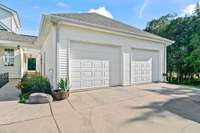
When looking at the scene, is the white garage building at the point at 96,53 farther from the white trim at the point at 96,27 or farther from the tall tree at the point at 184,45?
the tall tree at the point at 184,45

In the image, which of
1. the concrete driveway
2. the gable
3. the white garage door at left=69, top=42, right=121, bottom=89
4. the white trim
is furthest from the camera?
the gable

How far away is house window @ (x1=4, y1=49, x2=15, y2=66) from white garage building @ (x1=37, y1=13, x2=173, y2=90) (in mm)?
8321

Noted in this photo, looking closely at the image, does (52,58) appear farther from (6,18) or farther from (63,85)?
(6,18)

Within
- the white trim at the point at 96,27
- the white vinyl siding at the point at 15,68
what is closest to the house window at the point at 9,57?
the white vinyl siding at the point at 15,68

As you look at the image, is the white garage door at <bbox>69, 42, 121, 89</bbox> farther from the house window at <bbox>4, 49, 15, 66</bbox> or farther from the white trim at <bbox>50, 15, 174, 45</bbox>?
the house window at <bbox>4, 49, 15, 66</bbox>

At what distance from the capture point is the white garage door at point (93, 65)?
30.2ft

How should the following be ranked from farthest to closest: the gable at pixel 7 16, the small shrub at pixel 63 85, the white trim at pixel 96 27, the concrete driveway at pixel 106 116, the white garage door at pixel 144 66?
the gable at pixel 7 16 → the white garage door at pixel 144 66 → the white trim at pixel 96 27 → the small shrub at pixel 63 85 → the concrete driveway at pixel 106 116

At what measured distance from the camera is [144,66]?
41.5 feet

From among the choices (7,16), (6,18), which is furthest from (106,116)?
(7,16)

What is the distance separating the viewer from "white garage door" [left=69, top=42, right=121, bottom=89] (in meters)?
9.22

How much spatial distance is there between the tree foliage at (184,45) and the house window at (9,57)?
1696cm

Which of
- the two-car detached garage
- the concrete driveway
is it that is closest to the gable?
the two-car detached garage

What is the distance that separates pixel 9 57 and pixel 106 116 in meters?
15.2

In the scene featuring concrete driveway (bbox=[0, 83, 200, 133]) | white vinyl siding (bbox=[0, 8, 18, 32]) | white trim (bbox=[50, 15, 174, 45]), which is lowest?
concrete driveway (bbox=[0, 83, 200, 133])
